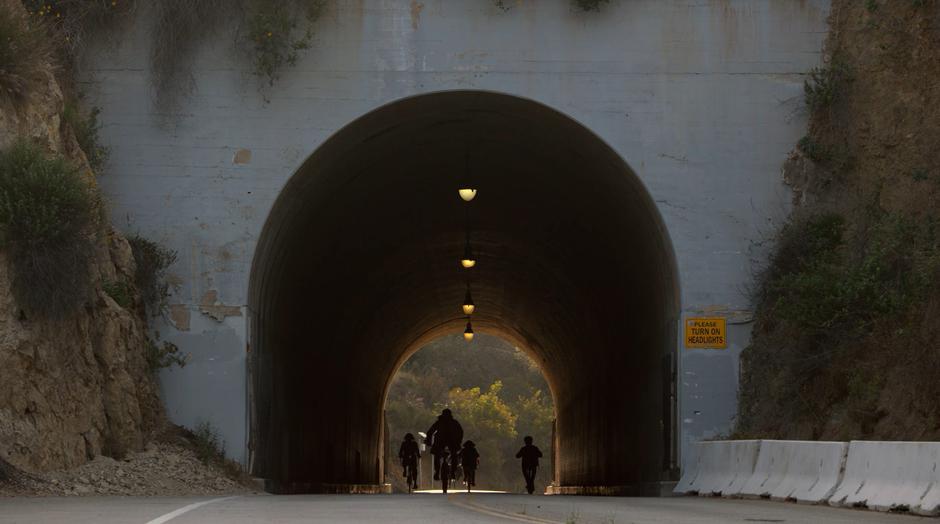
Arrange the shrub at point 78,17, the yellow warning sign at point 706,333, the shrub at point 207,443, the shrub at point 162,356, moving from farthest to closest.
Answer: the shrub at point 78,17 → the yellow warning sign at point 706,333 → the shrub at point 162,356 → the shrub at point 207,443

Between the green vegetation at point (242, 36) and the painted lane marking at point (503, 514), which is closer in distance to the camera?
the painted lane marking at point (503, 514)

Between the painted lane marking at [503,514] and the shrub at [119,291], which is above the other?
the shrub at [119,291]

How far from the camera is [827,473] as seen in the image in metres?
15.1

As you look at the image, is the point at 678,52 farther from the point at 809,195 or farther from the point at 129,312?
the point at 129,312

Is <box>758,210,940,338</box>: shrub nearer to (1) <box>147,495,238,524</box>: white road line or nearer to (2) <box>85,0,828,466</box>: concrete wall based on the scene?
(2) <box>85,0,828,466</box>: concrete wall

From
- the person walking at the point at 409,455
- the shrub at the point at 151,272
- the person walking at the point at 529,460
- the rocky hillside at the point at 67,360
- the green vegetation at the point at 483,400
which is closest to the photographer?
the rocky hillside at the point at 67,360

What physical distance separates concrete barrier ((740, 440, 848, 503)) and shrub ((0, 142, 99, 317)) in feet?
29.6

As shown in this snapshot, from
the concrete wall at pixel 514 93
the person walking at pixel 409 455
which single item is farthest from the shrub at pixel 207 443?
the person walking at pixel 409 455

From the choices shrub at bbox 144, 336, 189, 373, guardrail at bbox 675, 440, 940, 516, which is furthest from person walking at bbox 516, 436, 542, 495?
guardrail at bbox 675, 440, 940, 516

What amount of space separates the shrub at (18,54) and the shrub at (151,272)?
Answer: 2.94 meters

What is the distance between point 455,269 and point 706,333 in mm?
15306

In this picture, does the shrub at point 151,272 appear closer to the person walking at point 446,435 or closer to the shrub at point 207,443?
the shrub at point 207,443

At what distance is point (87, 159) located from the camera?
820 inches

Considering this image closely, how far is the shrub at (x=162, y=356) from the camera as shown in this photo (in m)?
20.5
